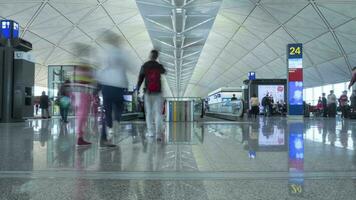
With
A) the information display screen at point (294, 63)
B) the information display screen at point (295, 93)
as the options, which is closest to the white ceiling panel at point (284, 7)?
the information display screen at point (294, 63)

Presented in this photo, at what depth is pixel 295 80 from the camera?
874 inches

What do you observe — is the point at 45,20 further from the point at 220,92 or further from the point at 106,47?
the point at 106,47

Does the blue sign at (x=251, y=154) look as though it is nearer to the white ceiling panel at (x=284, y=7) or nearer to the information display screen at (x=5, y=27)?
the information display screen at (x=5, y=27)

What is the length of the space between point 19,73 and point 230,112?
43.0ft

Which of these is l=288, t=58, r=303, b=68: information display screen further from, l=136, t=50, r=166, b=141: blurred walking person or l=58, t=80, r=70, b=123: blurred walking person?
l=136, t=50, r=166, b=141: blurred walking person

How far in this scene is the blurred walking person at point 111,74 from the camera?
6.95 meters

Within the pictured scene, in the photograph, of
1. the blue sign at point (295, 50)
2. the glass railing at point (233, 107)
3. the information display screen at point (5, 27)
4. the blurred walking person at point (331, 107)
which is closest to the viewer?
the information display screen at point (5, 27)

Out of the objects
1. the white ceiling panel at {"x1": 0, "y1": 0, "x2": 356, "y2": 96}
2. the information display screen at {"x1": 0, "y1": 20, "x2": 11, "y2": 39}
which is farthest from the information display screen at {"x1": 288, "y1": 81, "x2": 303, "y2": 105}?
the information display screen at {"x1": 0, "y1": 20, "x2": 11, "y2": 39}

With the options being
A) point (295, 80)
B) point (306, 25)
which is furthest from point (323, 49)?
point (295, 80)

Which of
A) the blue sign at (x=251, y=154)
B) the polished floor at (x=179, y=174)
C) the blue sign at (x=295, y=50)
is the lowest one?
the polished floor at (x=179, y=174)

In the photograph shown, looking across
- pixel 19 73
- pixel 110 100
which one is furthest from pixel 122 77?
pixel 19 73

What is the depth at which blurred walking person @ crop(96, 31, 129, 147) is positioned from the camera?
22.8ft

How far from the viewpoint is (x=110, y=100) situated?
703 cm

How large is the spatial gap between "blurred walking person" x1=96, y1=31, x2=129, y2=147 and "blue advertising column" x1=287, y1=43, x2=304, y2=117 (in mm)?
16849
